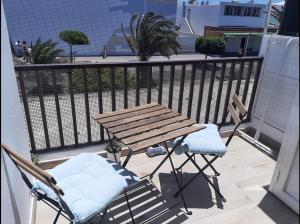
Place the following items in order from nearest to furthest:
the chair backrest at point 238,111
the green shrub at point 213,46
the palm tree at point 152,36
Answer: the chair backrest at point 238,111 < the palm tree at point 152,36 < the green shrub at point 213,46

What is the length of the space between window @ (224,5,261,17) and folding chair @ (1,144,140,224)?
31430 mm

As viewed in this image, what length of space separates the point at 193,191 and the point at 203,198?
0.41 feet

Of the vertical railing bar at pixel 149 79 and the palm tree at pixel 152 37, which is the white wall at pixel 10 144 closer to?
the vertical railing bar at pixel 149 79

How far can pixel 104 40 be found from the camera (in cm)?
2559

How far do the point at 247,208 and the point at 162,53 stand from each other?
11.4m

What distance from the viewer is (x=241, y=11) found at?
30.9 metres

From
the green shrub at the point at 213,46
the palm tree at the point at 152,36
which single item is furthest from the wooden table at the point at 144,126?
the green shrub at the point at 213,46

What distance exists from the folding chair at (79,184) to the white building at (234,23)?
1139 inches

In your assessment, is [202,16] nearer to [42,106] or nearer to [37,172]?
[42,106]

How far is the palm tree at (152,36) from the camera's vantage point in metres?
12.5

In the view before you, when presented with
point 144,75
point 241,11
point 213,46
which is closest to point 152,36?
point 144,75

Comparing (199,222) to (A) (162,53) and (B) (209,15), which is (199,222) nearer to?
(A) (162,53)

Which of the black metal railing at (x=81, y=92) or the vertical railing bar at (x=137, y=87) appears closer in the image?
the black metal railing at (x=81, y=92)

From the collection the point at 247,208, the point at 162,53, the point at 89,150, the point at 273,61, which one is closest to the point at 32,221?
the point at 89,150
